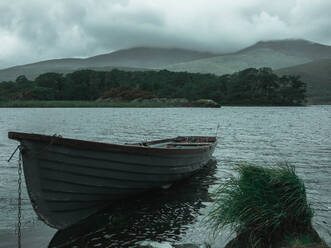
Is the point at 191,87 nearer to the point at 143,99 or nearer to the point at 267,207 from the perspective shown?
the point at 143,99

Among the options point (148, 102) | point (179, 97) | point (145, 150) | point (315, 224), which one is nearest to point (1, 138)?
point (145, 150)

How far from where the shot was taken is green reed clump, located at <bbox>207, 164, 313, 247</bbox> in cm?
637

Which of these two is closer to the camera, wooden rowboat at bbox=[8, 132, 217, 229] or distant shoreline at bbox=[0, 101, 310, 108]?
wooden rowboat at bbox=[8, 132, 217, 229]

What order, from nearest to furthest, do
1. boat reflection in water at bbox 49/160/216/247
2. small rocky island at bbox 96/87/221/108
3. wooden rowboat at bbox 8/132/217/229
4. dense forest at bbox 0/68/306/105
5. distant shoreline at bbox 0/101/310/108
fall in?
wooden rowboat at bbox 8/132/217/229, boat reflection in water at bbox 49/160/216/247, distant shoreline at bbox 0/101/310/108, small rocky island at bbox 96/87/221/108, dense forest at bbox 0/68/306/105

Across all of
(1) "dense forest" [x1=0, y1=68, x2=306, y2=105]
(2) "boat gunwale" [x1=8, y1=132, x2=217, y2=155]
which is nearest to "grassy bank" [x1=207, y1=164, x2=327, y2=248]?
(2) "boat gunwale" [x1=8, y1=132, x2=217, y2=155]

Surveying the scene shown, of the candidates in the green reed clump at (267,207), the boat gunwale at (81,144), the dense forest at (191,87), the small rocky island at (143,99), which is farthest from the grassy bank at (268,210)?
the dense forest at (191,87)

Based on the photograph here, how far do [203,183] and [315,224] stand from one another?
17.2 ft

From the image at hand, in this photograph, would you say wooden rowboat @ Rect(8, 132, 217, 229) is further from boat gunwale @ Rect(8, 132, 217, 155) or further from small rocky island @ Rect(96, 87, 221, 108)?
small rocky island @ Rect(96, 87, 221, 108)

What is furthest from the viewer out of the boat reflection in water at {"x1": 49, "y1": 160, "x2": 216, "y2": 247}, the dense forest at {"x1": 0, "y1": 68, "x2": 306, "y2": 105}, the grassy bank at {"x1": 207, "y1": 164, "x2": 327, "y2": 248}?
the dense forest at {"x1": 0, "y1": 68, "x2": 306, "y2": 105}

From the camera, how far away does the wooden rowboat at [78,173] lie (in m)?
7.44

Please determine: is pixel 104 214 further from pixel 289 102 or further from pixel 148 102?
pixel 289 102

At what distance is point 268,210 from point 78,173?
440 centimetres

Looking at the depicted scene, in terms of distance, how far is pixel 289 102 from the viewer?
147625 mm

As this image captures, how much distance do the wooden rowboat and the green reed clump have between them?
124 inches
